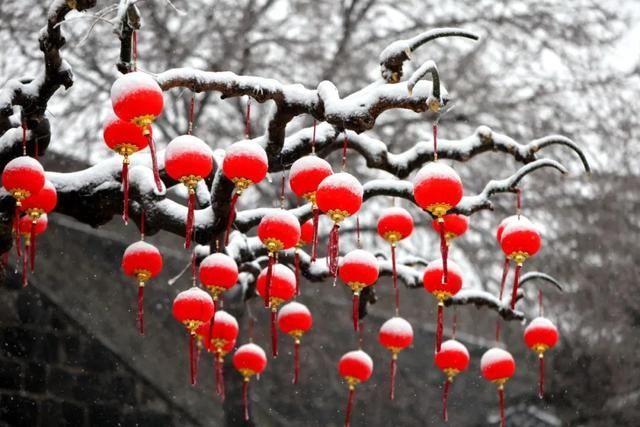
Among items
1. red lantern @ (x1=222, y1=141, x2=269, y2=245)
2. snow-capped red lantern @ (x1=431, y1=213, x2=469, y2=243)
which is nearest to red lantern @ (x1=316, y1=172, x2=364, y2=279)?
red lantern @ (x1=222, y1=141, x2=269, y2=245)

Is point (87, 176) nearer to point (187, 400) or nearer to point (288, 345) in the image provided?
point (187, 400)

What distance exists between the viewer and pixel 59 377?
6.75m

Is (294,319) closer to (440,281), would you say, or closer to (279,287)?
(279,287)

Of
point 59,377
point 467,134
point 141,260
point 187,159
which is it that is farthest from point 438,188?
point 467,134

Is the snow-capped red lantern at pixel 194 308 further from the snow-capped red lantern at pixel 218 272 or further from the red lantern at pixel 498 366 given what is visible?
the red lantern at pixel 498 366

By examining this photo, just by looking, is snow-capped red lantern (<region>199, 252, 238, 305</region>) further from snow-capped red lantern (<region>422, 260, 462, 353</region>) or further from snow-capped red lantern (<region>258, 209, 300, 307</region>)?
Answer: snow-capped red lantern (<region>422, 260, 462, 353</region>)

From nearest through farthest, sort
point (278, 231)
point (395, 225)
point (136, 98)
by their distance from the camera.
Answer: point (136, 98), point (278, 231), point (395, 225)

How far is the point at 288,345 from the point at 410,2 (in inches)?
151

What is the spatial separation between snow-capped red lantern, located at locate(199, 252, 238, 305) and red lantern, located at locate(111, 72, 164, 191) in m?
1.14

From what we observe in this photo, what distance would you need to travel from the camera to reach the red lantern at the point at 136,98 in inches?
135

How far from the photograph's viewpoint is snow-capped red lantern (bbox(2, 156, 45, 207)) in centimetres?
398

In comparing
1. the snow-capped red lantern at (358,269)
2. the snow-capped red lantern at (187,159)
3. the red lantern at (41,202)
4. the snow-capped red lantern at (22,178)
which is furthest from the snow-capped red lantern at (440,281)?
the snow-capped red lantern at (22,178)

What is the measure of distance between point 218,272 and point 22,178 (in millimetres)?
1017

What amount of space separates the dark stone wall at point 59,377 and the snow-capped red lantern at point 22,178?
9.05ft
